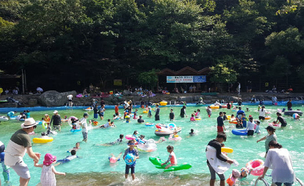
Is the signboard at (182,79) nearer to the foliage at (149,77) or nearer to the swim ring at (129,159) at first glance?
the foliage at (149,77)

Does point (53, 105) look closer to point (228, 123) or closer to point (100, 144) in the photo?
point (100, 144)

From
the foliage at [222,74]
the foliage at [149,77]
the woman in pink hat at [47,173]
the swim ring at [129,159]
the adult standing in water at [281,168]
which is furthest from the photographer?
the foliage at [149,77]

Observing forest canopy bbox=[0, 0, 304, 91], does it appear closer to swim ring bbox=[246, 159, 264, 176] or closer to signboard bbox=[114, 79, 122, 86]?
signboard bbox=[114, 79, 122, 86]

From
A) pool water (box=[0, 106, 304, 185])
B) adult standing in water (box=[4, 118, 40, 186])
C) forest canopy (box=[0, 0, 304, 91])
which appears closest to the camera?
adult standing in water (box=[4, 118, 40, 186])

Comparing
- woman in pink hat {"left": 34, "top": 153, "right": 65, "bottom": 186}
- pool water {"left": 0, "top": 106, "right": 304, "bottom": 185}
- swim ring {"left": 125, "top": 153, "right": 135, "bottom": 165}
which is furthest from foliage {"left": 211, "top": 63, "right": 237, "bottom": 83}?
woman in pink hat {"left": 34, "top": 153, "right": 65, "bottom": 186}

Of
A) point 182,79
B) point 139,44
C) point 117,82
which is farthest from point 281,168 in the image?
point 117,82

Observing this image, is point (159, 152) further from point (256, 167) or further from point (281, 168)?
point (281, 168)

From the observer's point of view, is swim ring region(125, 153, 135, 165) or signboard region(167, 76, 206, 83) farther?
signboard region(167, 76, 206, 83)

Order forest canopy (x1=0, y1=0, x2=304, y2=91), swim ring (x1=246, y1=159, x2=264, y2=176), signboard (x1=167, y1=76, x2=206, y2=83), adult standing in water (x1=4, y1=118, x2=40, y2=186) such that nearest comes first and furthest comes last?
1. adult standing in water (x1=4, y1=118, x2=40, y2=186)
2. swim ring (x1=246, y1=159, x2=264, y2=176)
3. forest canopy (x1=0, y1=0, x2=304, y2=91)
4. signboard (x1=167, y1=76, x2=206, y2=83)

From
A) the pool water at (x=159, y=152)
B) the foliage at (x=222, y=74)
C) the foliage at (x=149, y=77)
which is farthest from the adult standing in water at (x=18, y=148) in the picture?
the foliage at (x=222, y=74)

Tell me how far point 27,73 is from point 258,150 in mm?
37492

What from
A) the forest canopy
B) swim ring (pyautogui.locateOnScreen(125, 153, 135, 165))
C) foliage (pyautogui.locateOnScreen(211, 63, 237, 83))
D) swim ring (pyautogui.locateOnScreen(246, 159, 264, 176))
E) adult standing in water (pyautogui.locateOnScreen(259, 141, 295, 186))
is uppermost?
the forest canopy

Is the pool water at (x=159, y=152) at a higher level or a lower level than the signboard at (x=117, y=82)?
lower

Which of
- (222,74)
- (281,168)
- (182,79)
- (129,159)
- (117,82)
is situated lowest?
(129,159)
